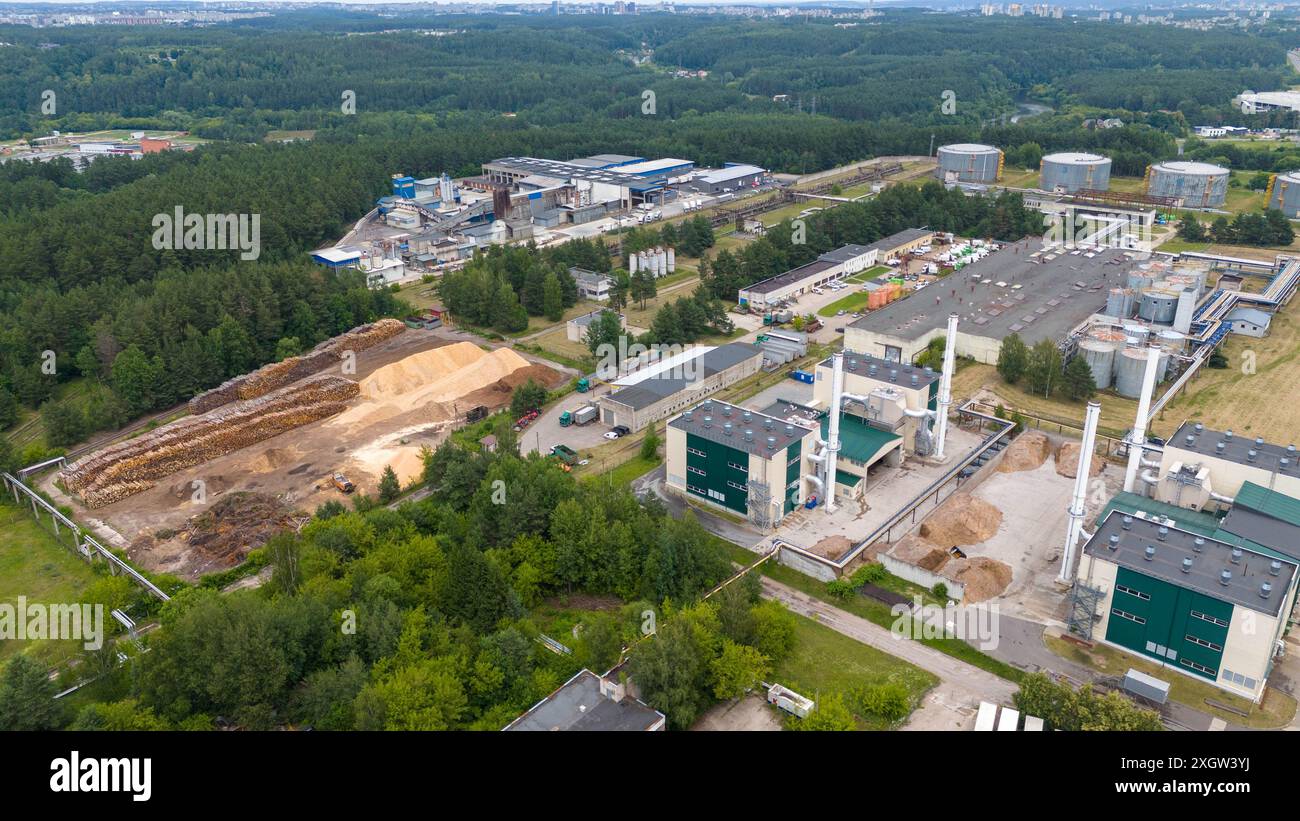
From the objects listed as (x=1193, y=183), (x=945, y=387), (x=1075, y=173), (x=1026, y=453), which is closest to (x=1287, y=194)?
(x=1193, y=183)

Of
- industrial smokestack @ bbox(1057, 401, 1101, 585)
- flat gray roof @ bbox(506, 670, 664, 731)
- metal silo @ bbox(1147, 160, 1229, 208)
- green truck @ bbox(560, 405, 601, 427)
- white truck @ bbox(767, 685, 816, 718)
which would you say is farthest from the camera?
metal silo @ bbox(1147, 160, 1229, 208)

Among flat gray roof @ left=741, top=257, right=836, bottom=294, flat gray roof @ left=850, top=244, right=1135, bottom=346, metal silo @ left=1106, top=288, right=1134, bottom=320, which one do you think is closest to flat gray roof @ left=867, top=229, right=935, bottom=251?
flat gray roof @ left=741, top=257, right=836, bottom=294

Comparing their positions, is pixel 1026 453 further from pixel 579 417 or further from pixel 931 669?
pixel 579 417

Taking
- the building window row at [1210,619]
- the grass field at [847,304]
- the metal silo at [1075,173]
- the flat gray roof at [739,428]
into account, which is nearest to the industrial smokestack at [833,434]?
the flat gray roof at [739,428]

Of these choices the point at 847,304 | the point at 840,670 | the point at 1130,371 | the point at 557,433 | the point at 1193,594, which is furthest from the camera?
the point at 847,304

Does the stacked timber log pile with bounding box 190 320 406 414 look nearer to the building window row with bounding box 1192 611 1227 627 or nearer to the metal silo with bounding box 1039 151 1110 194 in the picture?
the building window row with bounding box 1192 611 1227 627

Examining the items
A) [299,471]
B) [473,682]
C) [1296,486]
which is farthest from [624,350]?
[1296,486]
